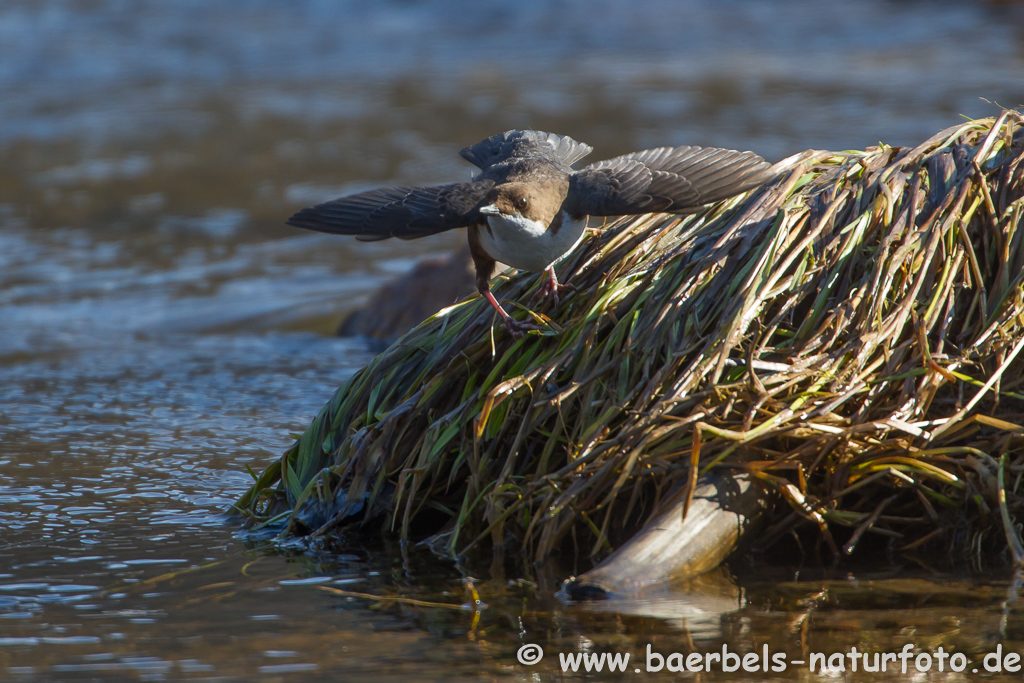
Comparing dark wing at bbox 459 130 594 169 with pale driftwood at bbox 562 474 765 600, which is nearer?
pale driftwood at bbox 562 474 765 600

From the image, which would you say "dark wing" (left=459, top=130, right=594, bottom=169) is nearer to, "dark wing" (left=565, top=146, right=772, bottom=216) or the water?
"dark wing" (left=565, top=146, right=772, bottom=216)

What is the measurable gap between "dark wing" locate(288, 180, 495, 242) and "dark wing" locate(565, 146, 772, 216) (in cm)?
32

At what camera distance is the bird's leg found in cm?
368

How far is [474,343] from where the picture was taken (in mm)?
3699

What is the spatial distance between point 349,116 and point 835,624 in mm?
10624

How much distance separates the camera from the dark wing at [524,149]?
407cm

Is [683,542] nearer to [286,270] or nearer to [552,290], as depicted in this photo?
[552,290]

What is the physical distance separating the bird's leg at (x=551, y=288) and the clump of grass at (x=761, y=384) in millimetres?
35

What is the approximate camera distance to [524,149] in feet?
13.4

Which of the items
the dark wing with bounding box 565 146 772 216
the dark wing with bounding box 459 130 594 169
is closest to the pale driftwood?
the dark wing with bounding box 565 146 772 216

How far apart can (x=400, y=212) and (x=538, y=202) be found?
44cm

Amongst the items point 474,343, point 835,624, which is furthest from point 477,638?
point 474,343

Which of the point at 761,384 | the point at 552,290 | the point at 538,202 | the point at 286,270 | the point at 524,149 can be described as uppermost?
the point at 286,270

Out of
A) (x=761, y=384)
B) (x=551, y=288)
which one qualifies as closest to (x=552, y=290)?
(x=551, y=288)
